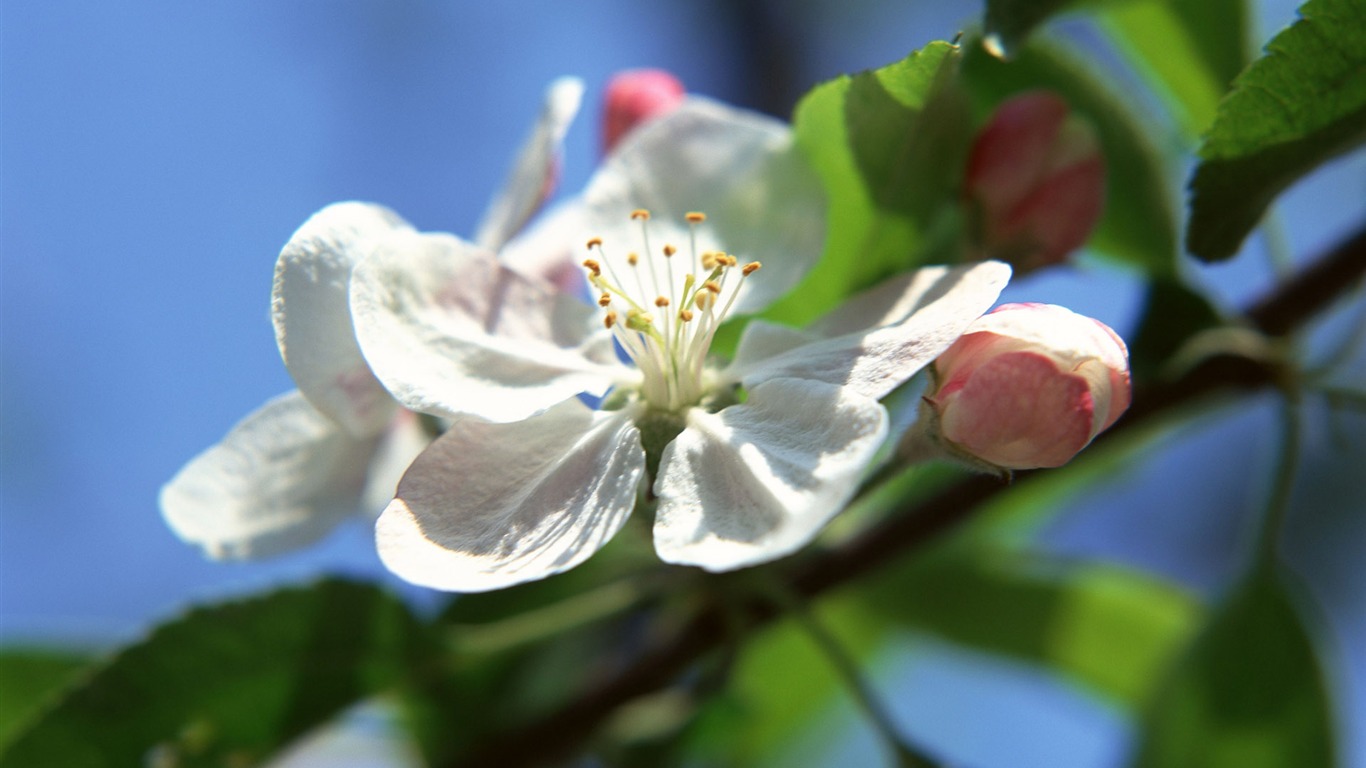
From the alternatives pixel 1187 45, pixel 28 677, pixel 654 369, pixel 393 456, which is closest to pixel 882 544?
pixel 654 369

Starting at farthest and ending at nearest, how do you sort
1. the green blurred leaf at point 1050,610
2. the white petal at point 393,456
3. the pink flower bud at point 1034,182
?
the green blurred leaf at point 1050,610, the white petal at point 393,456, the pink flower bud at point 1034,182

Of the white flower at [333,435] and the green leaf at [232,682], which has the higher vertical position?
the white flower at [333,435]

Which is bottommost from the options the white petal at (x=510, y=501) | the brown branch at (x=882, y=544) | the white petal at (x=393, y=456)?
the brown branch at (x=882, y=544)

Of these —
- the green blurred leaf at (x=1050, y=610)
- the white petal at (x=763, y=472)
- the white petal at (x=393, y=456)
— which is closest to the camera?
the white petal at (x=763, y=472)

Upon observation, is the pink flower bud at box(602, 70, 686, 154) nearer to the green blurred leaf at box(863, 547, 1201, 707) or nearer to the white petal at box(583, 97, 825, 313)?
the white petal at box(583, 97, 825, 313)

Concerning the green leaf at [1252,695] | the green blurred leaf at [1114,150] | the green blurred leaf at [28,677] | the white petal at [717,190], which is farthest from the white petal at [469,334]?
the green leaf at [1252,695]

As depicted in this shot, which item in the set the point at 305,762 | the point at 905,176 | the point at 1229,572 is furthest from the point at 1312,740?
the point at 305,762

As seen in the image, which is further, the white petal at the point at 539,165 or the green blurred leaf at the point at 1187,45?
the green blurred leaf at the point at 1187,45

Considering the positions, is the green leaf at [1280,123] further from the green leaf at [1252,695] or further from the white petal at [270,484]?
the white petal at [270,484]

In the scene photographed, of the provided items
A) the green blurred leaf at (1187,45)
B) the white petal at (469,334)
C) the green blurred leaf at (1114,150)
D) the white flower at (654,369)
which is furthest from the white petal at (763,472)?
the green blurred leaf at (1187,45)
